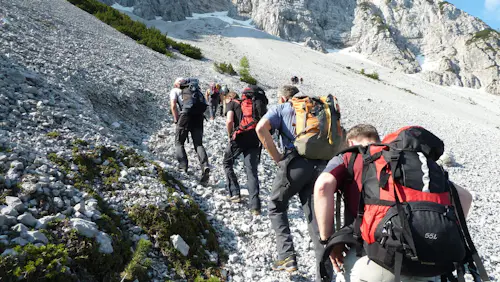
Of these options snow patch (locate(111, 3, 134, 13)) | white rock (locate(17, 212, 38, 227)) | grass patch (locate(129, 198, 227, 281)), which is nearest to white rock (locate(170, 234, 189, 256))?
grass patch (locate(129, 198, 227, 281))

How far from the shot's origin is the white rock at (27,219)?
290 centimetres

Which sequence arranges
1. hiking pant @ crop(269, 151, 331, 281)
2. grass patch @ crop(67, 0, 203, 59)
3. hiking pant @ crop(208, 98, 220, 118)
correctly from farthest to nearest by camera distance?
grass patch @ crop(67, 0, 203, 59) → hiking pant @ crop(208, 98, 220, 118) → hiking pant @ crop(269, 151, 331, 281)

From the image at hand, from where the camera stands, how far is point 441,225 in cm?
200

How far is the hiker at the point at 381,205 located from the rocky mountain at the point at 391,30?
3030 inches

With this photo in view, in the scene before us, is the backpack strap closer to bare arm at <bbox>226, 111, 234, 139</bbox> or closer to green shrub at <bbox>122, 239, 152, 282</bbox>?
green shrub at <bbox>122, 239, 152, 282</bbox>

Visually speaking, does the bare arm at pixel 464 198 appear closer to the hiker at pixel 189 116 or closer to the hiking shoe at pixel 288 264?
the hiking shoe at pixel 288 264

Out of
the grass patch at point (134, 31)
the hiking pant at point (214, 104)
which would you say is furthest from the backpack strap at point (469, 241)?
the grass patch at point (134, 31)

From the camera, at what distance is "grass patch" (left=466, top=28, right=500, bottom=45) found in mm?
88650

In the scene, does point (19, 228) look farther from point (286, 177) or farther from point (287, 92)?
point (287, 92)

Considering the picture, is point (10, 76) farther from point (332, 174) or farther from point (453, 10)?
point (453, 10)

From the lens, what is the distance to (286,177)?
3.76 m

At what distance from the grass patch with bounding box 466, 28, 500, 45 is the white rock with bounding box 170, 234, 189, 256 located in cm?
11091

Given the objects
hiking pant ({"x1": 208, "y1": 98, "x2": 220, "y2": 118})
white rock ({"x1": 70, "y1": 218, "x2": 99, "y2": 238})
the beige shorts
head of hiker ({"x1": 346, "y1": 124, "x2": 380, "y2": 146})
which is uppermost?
head of hiker ({"x1": 346, "y1": 124, "x2": 380, "y2": 146})

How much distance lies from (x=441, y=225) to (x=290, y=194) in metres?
1.98
